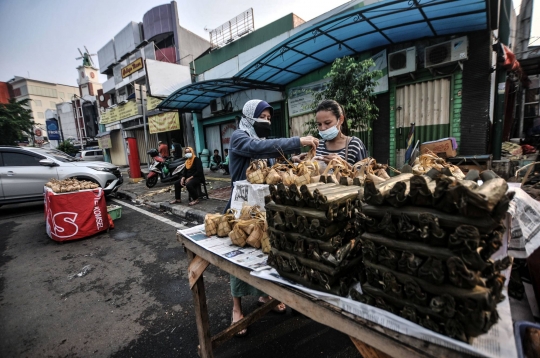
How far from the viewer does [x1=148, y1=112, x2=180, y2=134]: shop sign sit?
13.4 m

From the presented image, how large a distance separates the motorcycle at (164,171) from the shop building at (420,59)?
373 centimetres

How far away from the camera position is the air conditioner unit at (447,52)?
A: 17.6 ft

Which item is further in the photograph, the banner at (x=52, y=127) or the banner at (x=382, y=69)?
the banner at (x=52, y=127)

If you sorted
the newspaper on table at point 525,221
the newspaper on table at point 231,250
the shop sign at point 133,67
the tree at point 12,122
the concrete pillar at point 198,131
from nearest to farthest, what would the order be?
the newspaper on table at point 525,221 → the newspaper on table at point 231,250 → the concrete pillar at point 198,131 → the tree at point 12,122 → the shop sign at point 133,67

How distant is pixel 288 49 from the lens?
20.9 ft

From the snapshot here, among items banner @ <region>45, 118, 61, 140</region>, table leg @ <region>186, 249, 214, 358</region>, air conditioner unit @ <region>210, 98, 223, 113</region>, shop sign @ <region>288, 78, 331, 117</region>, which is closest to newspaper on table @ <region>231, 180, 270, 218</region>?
table leg @ <region>186, 249, 214, 358</region>

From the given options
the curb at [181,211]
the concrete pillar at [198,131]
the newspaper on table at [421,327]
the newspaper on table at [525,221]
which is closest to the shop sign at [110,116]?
the concrete pillar at [198,131]

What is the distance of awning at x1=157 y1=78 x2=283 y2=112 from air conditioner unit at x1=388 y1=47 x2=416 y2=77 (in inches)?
156

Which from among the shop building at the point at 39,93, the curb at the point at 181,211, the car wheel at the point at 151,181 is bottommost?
the curb at the point at 181,211

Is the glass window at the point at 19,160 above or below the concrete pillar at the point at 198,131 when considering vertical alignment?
below

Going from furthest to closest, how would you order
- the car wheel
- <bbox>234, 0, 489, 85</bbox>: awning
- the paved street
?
1. the car wheel
2. <bbox>234, 0, 489, 85</bbox>: awning
3. the paved street

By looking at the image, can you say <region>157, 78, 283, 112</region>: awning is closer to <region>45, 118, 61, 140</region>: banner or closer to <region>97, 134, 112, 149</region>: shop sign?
<region>97, 134, 112, 149</region>: shop sign

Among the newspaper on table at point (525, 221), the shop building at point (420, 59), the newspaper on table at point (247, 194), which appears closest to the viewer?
the newspaper on table at point (525, 221)

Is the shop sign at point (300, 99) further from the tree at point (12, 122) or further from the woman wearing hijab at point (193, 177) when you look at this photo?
the tree at point (12, 122)
